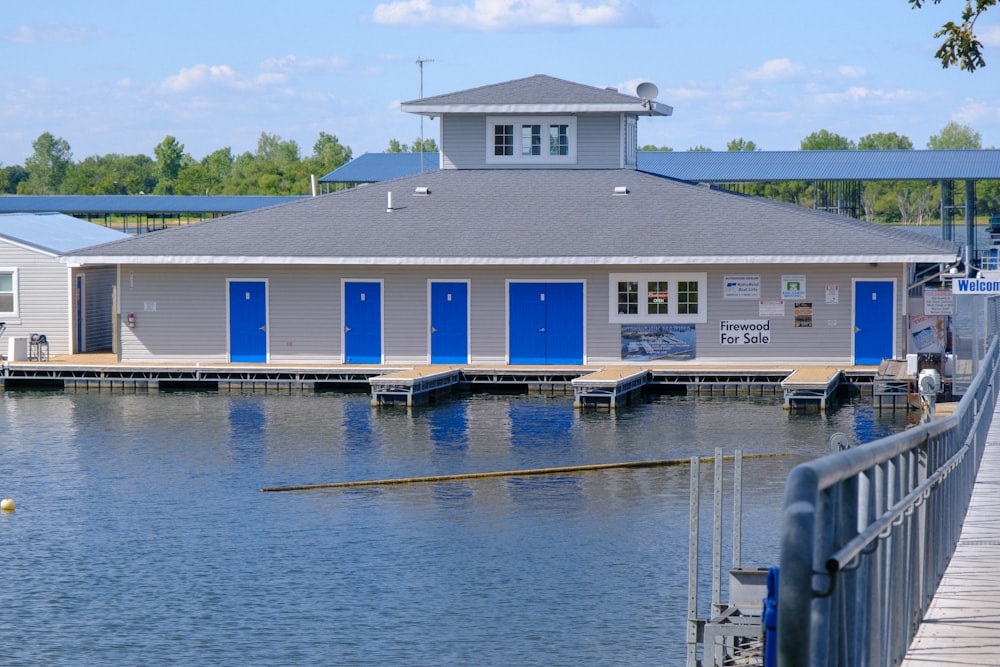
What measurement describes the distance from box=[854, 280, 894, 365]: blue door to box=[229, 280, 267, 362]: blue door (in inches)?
616

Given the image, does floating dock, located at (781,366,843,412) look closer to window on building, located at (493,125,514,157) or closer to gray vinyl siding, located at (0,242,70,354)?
window on building, located at (493,125,514,157)

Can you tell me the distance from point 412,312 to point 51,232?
14104 millimetres

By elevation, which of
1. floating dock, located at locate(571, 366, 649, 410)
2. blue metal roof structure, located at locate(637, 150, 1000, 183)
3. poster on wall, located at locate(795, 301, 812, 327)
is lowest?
floating dock, located at locate(571, 366, 649, 410)

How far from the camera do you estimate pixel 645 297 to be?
1501 inches

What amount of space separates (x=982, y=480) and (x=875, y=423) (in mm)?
15267

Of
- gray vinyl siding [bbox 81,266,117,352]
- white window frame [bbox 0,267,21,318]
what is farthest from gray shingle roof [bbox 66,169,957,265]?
gray vinyl siding [bbox 81,266,117,352]

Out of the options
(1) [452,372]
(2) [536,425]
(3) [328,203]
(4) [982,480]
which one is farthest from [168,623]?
(3) [328,203]

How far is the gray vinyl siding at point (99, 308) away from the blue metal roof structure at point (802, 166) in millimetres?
21000

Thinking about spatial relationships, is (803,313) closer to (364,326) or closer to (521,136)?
(521,136)

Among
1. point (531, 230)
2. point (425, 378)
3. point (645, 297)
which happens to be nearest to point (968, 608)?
point (425, 378)

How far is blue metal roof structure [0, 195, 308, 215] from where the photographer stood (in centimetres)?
7488

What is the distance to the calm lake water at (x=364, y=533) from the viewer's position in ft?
49.1

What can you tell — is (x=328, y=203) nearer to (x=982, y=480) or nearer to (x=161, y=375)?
(x=161, y=375)

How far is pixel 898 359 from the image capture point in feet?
120
